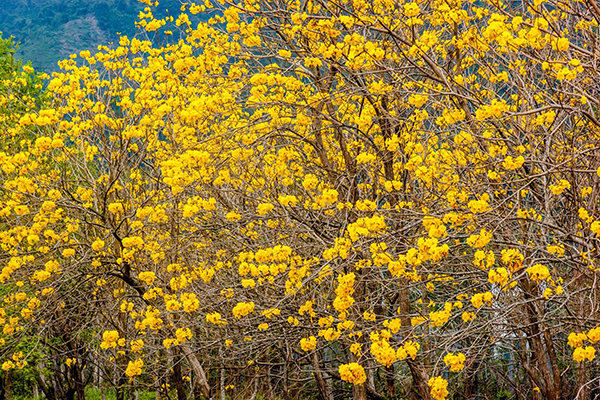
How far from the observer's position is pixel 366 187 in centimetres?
718

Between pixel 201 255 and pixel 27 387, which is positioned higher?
pixel 201 255

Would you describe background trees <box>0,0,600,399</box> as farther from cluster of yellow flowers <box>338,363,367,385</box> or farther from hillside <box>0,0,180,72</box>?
hillside <box>0,0,180,72</box>

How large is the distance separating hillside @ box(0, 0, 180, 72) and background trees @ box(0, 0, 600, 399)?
295 feet

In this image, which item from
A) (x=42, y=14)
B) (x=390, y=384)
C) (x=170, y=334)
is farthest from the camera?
(x=42, y=14)

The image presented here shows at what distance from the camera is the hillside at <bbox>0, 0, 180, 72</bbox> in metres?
95.9

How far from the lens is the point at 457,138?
16.8 feet

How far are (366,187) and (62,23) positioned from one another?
4696 inches

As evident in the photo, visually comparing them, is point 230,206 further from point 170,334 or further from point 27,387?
point 27,387

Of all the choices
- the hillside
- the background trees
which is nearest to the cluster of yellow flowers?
the background trees

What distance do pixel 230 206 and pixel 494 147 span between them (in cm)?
477

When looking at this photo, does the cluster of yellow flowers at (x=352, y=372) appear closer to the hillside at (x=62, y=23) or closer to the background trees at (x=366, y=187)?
the background trees at (x=366, y=187)

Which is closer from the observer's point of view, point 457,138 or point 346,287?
point 346,287

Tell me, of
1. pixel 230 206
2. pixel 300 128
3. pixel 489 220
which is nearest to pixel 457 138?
pixel 489 220

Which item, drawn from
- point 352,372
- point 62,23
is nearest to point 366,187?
point 352,372
